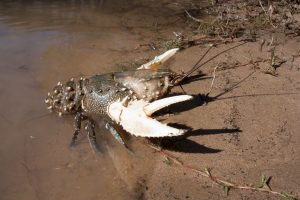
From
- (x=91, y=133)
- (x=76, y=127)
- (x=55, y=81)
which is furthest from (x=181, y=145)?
(x=55, y=81)

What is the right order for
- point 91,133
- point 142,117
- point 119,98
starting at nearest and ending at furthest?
point 142,117
point 119,98
point 91,133

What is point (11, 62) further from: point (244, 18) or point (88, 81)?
point (244, 18)

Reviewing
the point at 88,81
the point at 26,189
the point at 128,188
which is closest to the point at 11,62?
the point at 88,81

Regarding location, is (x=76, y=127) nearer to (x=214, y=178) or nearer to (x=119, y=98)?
(x=119, y=98)

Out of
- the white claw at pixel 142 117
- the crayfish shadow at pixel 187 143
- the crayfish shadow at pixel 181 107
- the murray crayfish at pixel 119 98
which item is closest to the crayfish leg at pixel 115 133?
the murray crayfish at pixel 119 98

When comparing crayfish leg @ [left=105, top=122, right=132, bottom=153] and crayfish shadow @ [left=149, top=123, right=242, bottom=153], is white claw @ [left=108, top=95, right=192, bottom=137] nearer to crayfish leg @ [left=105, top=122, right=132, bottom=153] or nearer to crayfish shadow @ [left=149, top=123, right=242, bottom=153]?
crayfish leg @ [left=105, top=122, right=132, bottom=153]

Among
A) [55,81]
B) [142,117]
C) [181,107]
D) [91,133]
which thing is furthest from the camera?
[55,81]
